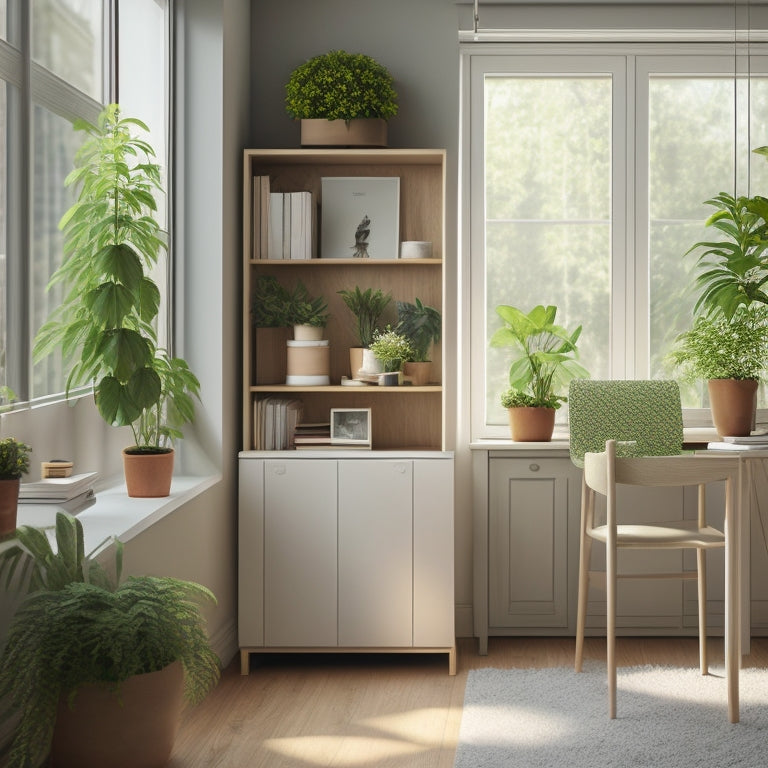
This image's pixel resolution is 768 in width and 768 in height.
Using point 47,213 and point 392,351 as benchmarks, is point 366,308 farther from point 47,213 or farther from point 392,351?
point 47,213

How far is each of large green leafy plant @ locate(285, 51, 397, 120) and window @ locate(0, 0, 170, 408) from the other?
2.36ft

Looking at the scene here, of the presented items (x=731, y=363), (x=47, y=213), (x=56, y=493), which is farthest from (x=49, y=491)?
(x=731, y=363)

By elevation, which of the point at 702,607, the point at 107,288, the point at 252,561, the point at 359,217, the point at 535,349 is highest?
the point at 359,217

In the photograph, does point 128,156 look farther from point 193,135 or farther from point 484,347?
point 484,347

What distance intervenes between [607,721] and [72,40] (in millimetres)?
2686

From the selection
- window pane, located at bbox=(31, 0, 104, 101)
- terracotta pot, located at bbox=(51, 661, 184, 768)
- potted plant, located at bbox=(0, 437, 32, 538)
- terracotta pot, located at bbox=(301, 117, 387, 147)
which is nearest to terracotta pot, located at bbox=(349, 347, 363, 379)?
terracotta pot, located at bbox=(301, 117, 387, 147)

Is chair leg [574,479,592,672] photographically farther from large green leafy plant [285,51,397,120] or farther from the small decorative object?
large green leafy plant [285,51,397,120]

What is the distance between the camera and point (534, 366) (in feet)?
13.3

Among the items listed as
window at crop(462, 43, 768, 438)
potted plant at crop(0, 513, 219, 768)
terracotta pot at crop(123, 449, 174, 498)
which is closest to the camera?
potted plant at crop(0, 513, 219, 768)

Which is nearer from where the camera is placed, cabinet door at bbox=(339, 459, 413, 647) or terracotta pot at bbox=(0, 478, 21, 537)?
terracotta pot at bbox=(0, 478, 21, 537)

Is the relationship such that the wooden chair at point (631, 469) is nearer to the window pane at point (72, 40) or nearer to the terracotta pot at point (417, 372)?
the terracotta pot at point (417, 372)

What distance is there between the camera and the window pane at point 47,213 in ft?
8.94

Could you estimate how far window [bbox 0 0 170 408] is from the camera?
8.39 ft

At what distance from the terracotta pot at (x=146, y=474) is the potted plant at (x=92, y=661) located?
633 millimetres
